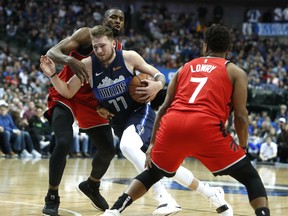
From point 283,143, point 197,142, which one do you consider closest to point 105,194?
point 197,142

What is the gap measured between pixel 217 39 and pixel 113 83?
1.40m

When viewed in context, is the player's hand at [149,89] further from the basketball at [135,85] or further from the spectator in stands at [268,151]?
the spectator in stands at [268,151]

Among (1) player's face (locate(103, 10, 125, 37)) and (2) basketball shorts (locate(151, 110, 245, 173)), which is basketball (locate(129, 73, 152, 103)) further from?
(2) basketball shorts (locate(151, 110, 245, 173))

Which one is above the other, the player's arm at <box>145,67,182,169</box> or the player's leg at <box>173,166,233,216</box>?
the player's arm at <box>145,67,182,169</box>

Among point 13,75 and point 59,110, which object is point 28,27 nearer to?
point 13,75

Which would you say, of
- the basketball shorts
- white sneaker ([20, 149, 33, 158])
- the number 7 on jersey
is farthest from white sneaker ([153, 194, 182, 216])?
white sneaker ([20, 149, 33, 158])

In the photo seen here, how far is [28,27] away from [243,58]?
939 cm

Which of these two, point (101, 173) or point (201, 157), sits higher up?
point (201, 157)

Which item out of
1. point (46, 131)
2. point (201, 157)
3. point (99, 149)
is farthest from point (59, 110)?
point (46, 131)

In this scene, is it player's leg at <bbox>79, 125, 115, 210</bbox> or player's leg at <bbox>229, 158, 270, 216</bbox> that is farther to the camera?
player's leg at <bbox>79, 125, 115, 210</bbox>

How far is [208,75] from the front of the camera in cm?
493

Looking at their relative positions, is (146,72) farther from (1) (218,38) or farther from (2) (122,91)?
(1) (218,38)

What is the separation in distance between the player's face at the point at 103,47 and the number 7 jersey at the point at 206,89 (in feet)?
3.78

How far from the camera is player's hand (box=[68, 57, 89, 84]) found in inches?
235
